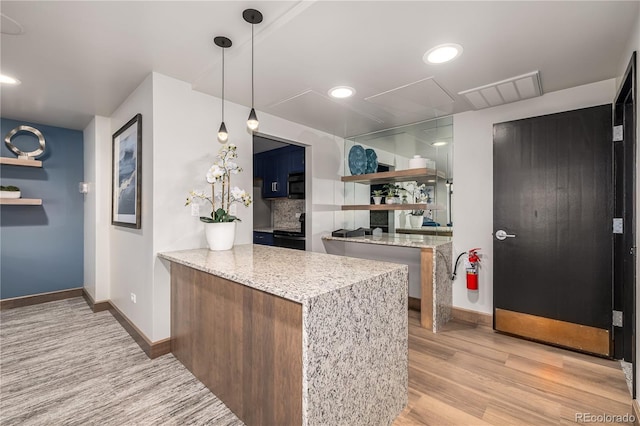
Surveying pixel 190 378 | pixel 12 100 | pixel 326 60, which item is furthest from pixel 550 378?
pixel 12 100

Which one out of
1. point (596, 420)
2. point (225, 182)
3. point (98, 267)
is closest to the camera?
point (596, 420)

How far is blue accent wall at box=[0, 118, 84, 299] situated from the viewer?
3.64 metres

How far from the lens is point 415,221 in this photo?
370 cm

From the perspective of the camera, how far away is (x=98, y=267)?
3.57m

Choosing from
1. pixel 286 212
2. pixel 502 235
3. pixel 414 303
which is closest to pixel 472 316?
pixel 414 303

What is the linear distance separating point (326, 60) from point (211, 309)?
6.31ft

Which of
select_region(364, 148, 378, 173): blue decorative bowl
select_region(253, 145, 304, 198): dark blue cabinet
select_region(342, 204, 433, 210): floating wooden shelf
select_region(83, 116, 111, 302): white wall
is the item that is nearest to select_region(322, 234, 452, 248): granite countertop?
select_region(342, 204, 433, 210): floating wooden shelf

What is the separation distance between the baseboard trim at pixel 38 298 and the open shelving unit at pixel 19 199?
120 centimetres

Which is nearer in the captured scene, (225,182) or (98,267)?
(225,182)

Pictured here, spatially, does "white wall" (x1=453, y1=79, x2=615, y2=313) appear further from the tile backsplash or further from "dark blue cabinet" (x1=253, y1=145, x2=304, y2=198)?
the tile backsplash

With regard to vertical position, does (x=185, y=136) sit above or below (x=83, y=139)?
below

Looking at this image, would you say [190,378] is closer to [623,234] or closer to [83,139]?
[623,234]

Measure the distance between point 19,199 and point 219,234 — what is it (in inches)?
116

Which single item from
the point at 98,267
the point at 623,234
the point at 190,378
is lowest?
the point at 190,378
